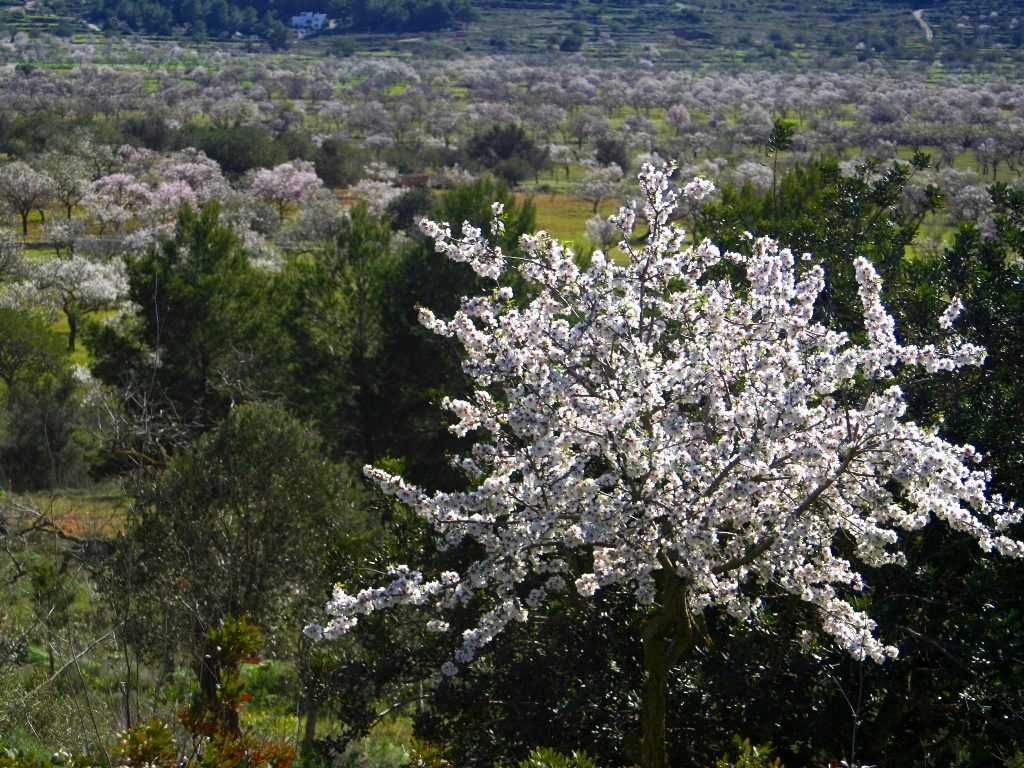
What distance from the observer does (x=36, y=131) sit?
231 feet

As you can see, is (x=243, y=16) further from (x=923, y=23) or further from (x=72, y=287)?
(x=72, y=287)

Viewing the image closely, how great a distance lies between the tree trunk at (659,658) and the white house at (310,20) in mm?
176019

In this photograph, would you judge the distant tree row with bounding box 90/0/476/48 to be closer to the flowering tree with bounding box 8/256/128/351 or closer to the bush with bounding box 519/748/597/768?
the flowering tree with bounding box 8/256/128/351

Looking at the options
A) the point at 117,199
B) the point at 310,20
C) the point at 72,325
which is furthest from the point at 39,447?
the point at 310,20

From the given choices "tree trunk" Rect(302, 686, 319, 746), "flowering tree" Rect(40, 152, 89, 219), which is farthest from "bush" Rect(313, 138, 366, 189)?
"tree trunk" Rect(302, 686, 319, 746)

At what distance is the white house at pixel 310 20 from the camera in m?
171

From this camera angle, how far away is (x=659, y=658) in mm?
5742

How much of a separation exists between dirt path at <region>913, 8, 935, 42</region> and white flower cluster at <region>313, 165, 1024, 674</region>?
144387 mm

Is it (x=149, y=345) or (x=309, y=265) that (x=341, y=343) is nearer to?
(x=309, y=265)

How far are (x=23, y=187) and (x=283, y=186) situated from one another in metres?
13.1

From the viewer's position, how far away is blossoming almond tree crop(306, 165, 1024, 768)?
17.0ft

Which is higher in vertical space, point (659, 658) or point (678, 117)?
point (659, 658)

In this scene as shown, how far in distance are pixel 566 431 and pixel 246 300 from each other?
2041cm

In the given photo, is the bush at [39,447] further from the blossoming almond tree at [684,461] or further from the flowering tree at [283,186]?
the flowering tree at [283,186]
